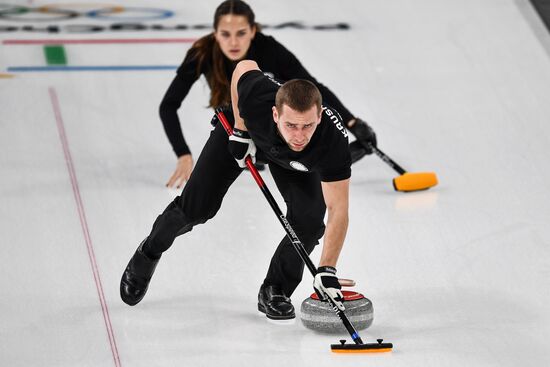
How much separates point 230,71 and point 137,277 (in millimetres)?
1257

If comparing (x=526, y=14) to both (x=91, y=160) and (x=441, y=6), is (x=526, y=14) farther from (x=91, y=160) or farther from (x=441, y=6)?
(x=91, y=160)

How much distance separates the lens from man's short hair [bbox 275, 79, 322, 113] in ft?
13.0

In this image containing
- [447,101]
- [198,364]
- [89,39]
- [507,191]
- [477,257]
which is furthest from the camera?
[89,39]

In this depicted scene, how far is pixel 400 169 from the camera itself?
6070 mm

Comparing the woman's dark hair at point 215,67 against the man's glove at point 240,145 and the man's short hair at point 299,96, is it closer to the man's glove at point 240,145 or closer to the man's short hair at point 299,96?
the man's glove at point 240,145

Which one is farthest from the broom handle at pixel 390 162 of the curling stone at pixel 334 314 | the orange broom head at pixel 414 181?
the curling stone at pixel 334 314

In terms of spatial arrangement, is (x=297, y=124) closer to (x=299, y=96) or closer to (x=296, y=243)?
(x=299, y=96)

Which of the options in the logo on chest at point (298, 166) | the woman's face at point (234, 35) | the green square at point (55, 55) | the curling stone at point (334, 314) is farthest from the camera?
the green square at point (55, 55)

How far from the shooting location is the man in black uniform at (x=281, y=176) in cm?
405

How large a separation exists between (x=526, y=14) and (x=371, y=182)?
297 cm

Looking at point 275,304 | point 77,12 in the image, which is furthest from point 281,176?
point 77,12

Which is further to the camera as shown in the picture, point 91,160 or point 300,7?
point 300,7

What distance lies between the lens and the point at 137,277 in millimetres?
4703

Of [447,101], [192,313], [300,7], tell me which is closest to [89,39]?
[300,7]
